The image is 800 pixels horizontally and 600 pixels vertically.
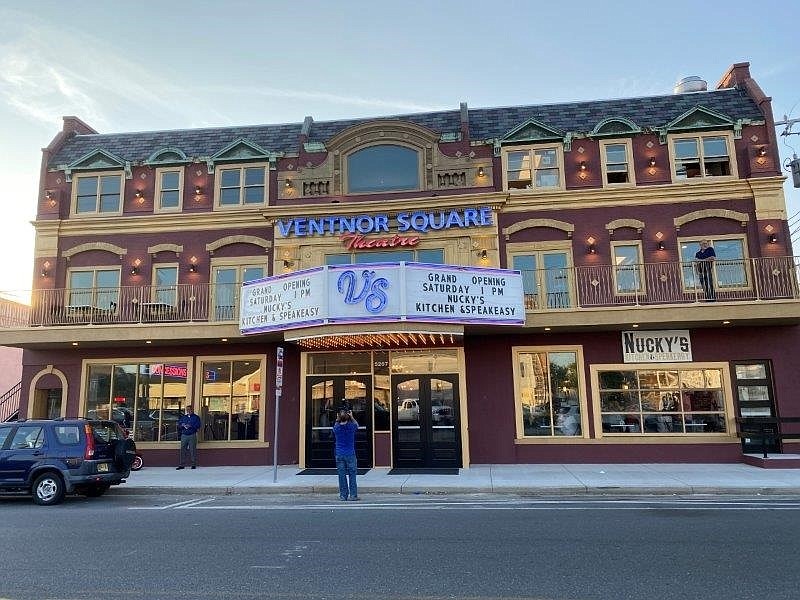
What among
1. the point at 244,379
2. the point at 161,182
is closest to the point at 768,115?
the point at 244,379

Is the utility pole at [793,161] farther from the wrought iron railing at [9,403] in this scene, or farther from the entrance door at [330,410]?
the wrought iron railing at [9,403]

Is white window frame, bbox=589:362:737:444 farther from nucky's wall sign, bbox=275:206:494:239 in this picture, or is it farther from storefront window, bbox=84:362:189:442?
storefront window, bbox=84:362:189:442

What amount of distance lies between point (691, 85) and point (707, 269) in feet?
23.9

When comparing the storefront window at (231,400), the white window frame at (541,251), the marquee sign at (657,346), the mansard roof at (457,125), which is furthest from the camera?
the mansard roof at (457,125)

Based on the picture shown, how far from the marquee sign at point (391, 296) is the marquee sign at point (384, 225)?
2.59m

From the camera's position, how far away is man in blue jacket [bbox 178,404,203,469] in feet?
53.0

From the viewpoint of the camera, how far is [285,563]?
673cm

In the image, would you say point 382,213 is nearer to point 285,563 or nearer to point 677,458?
point 677,458

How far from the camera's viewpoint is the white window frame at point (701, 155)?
54.5 feet

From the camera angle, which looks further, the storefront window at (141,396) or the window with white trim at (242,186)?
the window with white trim at (242,186)

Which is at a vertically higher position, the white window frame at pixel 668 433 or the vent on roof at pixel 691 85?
the vent on roof at pixel 691 85

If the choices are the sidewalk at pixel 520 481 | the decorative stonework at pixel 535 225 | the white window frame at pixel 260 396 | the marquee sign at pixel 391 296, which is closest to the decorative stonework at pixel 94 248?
the white window frame at pixel 260 396

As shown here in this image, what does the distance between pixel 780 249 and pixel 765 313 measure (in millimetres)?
2339

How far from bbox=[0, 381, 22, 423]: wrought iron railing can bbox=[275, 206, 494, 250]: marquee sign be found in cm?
1074
